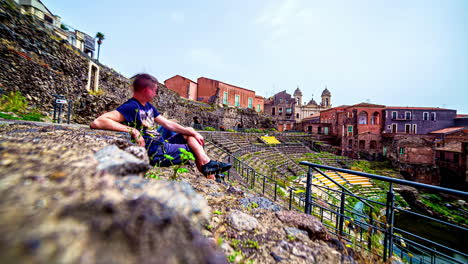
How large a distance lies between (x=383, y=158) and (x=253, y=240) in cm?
2973

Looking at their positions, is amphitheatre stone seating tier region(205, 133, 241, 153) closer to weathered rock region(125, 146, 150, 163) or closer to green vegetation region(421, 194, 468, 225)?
weathered rock region(125, 146, 150, 163)

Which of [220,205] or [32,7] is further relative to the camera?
[32,7]

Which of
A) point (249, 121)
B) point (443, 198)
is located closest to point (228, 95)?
point (249, 121)

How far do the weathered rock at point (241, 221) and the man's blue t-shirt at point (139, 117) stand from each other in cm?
135

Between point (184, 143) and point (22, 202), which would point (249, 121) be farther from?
point (22, 202)

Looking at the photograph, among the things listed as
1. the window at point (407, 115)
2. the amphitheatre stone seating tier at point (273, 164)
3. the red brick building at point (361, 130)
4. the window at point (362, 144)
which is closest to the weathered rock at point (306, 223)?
the amphitheatre stone seating tier at point (273, 164)

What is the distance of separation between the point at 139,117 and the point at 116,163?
5.03 feet

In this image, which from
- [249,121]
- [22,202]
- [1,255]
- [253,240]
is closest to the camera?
[1,255]

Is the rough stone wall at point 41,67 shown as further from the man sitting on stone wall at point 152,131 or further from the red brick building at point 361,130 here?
the red brick building at point 361,130

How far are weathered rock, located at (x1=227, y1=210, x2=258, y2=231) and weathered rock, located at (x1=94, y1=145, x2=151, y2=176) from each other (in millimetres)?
862

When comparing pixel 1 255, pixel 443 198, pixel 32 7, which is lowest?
pixel 443 198

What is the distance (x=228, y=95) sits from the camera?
27.5 meters

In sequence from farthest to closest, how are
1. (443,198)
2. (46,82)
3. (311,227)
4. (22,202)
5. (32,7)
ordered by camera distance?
(32,7) → (443,198) → (46,82) → (311,227) → (22,202)

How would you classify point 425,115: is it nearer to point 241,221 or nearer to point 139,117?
point 241,221
